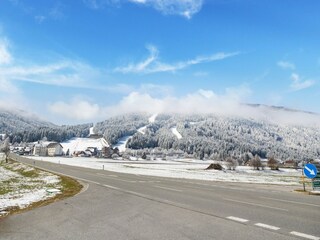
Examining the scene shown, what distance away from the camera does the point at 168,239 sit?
29.1 ft

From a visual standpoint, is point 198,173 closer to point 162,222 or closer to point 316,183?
point 316,183

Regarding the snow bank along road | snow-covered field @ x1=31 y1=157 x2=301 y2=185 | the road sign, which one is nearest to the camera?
the snow bank along road

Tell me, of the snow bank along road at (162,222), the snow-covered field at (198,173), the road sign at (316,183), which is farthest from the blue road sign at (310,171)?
the snow-covered field at (198,173)

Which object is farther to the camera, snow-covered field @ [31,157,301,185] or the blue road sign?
snow-covered field @ [31,157,301,185]

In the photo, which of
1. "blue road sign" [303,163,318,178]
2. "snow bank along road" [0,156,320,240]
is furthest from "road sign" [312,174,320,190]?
"snow bank along road" [0,156,320,240]

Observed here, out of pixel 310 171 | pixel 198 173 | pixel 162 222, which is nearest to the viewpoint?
pixel 162 222

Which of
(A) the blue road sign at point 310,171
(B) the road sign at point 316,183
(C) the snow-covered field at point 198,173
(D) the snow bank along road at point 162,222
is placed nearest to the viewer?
(D) the snow bank along road at point 162,222

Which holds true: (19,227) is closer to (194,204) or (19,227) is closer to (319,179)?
(194,204)

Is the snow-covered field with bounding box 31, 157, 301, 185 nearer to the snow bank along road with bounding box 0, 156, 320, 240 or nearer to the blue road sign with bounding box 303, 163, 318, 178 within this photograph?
the blue road sign with bounding box 303, 163, 318, 178

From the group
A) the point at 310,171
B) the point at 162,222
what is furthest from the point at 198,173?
the point at 162,222

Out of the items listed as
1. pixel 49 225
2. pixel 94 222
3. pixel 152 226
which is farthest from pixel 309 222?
pixel 49 225

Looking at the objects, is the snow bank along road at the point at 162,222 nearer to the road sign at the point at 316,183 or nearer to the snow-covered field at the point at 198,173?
the road sign at the point at 316,183

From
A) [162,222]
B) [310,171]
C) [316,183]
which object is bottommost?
[162,222]

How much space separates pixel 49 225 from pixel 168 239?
422cm
